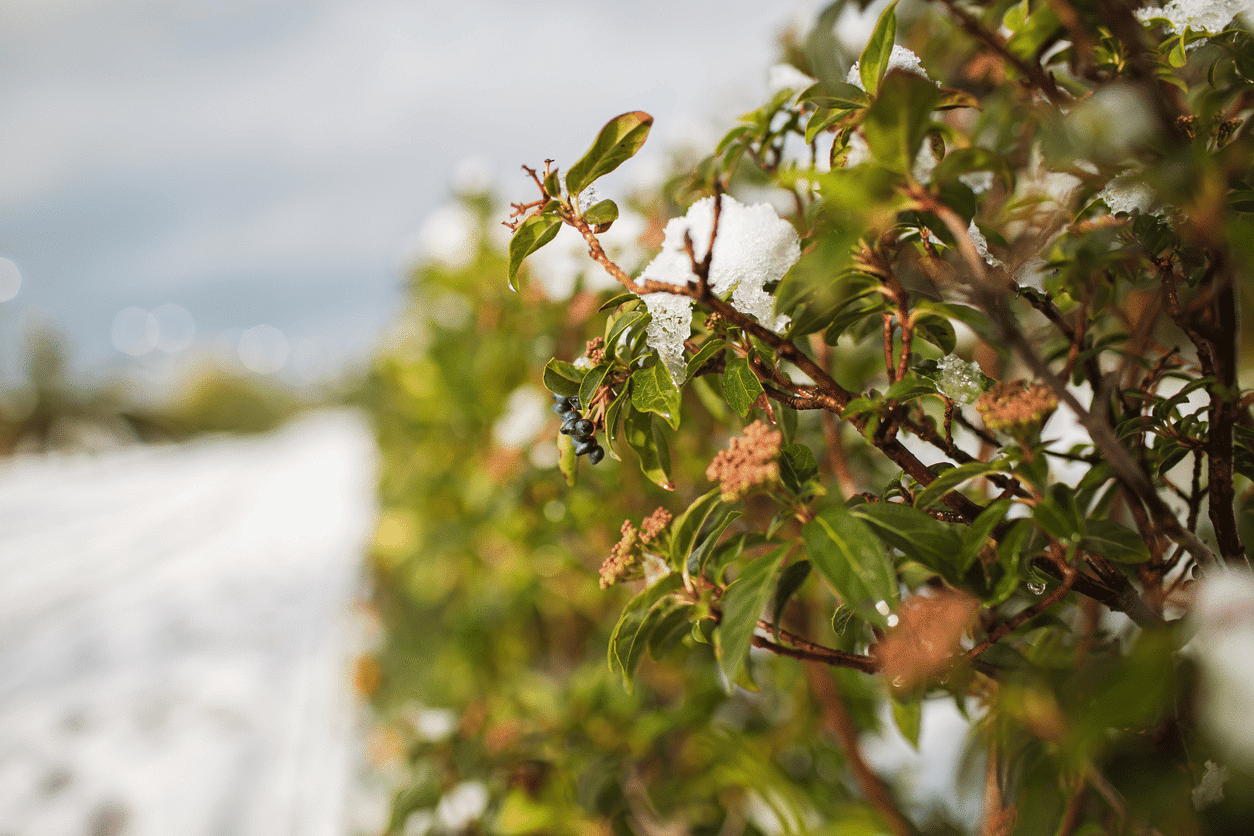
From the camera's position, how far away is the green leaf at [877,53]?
350 mm

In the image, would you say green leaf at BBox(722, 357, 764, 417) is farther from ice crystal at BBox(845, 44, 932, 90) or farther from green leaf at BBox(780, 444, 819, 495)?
ice crystal at BBox(845, 44, 932, 90)

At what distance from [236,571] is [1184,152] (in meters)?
2.96

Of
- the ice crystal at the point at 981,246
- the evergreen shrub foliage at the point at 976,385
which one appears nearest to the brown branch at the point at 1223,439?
the evergreen shrub foliage at the point at 976,385

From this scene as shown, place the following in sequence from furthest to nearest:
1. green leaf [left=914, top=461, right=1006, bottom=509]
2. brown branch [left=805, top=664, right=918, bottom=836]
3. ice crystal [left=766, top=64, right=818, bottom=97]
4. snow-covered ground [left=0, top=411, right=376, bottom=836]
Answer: snow-covered ground [left=0, top=411, right=376, bottom=836] < brown branch [left=805, top=664, right=918, bottom=836] < ice crystal [left=766, top=64, right=818, bottom=97] < green leaf [left=914, top=461, right=1006, bottom=509]

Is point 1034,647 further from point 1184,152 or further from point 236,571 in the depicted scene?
point 236,571

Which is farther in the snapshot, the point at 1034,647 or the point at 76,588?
the point at 76,588

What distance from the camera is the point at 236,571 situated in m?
2.54

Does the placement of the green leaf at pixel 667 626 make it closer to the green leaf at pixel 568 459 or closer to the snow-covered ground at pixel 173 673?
the green leaf at pixel 568 459

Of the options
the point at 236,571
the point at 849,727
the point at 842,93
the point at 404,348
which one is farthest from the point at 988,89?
the point at 236,571

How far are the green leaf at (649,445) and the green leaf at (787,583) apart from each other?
0.08 m

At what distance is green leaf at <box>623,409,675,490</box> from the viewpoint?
40 cm

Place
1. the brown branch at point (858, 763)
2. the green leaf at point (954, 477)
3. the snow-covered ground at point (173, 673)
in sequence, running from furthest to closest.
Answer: the snow-covered ground at point (173, 673) → the brown branch at point (858, 763) → the green leaf at point (954, 477)

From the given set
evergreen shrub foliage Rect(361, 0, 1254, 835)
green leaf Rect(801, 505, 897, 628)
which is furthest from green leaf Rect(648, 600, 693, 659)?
green leaf Rect(801, 505, 897, 628)

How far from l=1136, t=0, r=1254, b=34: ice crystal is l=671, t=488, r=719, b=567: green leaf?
400 mm
